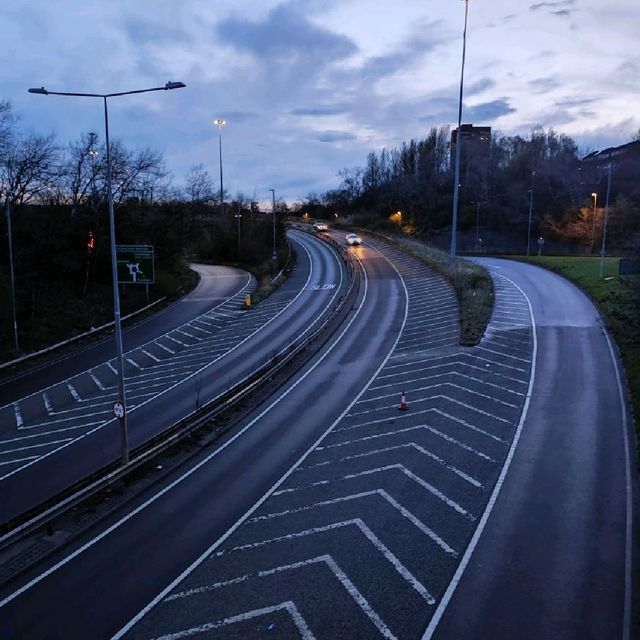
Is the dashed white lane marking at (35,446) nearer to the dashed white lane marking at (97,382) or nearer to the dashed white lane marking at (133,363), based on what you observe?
the dashed white lane marking at (97,382)

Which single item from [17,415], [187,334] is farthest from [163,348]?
[17,415]

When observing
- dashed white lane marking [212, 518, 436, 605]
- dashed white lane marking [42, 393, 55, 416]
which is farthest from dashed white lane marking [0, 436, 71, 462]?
dashed white lane marking [212, 518, 436, 605]

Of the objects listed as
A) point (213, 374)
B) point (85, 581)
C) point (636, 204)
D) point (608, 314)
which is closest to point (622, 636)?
point (85, 581)

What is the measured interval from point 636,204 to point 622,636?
79.0 metres

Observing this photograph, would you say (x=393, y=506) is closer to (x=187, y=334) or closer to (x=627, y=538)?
(x=627, y=538)

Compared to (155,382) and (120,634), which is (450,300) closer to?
(155,382)

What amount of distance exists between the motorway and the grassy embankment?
100cm

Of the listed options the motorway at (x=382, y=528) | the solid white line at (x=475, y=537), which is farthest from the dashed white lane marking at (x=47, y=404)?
the solid white line at (x=475, y=537)

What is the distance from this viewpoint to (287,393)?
23.1 m

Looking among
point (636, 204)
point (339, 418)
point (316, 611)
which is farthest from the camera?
point (636, 204)

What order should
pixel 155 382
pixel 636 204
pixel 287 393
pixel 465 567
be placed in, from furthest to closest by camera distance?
1. pixel 636 204
2. pixel 155 382
3. pixel 287 393
4. pixel 465 567

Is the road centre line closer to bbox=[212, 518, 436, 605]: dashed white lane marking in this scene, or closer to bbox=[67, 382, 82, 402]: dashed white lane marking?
bbox=[212, 518, 436, 605]: dashed white lane marking

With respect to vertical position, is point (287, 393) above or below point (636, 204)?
below

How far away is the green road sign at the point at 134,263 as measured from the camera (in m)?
16.9
